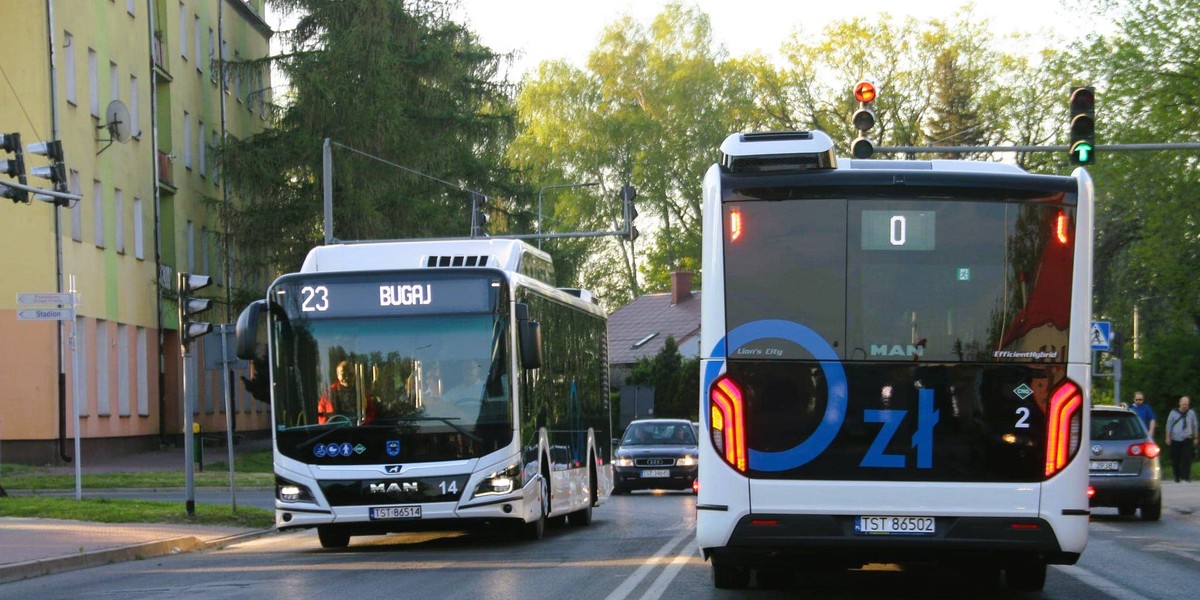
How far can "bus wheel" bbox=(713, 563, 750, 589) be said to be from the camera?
12.7 m

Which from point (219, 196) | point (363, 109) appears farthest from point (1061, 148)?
point (219, 196)

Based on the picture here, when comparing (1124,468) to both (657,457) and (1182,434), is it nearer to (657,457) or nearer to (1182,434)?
(1182,434)

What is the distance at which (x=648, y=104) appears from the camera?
7331cm

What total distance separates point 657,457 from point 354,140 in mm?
18048

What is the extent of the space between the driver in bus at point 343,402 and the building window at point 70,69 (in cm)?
2838

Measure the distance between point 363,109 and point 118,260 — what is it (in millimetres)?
7791

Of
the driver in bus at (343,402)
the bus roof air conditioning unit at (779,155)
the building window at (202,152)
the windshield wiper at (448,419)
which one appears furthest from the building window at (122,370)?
the bus roof air conditioning unit at (779,155)

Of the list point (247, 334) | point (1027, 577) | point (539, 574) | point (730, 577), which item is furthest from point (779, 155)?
point (247, 334)

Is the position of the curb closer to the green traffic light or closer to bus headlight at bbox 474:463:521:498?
bus headlight at bbox 474:463:521:498

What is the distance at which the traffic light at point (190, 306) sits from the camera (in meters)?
21.7

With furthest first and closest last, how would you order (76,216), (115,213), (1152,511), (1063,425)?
(115,213) → (76,216) → (1152,511) → (1063,425)

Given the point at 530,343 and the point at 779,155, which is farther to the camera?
the point at 530,343

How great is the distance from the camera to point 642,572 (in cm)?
1476

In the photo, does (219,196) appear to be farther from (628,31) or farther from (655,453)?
(655,453)
